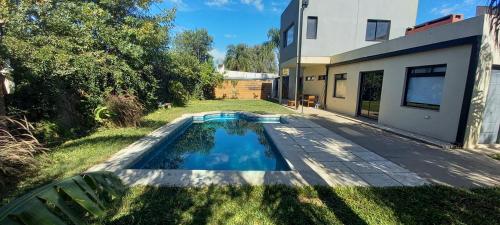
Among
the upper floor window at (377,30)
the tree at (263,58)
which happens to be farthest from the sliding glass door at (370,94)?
the tree at (263,58)

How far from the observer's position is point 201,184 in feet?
13.6

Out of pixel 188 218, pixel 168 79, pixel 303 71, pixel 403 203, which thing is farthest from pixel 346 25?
pixel 188 218

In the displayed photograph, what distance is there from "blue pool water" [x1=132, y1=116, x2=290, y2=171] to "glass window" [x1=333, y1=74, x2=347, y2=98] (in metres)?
5.64

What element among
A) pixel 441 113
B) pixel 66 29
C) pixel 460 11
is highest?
pixel 460 11

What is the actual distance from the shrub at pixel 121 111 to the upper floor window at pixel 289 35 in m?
11.8

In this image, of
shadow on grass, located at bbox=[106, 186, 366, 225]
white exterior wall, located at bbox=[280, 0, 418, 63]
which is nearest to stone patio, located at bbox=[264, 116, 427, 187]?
shadow on grass, located at bbox=[106, 186, 366, 225]

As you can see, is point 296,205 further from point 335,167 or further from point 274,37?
point 274,37

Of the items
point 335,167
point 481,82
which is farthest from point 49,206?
point 481,82

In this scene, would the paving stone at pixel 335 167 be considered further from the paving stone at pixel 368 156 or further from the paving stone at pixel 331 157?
the paving stone at pixel 368 156

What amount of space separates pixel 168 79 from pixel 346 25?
12069 mm

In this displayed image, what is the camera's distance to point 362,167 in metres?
5.12

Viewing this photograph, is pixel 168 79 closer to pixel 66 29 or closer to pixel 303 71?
pixel 66 29

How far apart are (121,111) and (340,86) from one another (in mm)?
Result: 11182

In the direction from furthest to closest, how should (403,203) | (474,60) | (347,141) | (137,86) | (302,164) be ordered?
1. (137,86)
2. (347,141)
3. (474,60)
4. (302,164)
5. (403,203)
